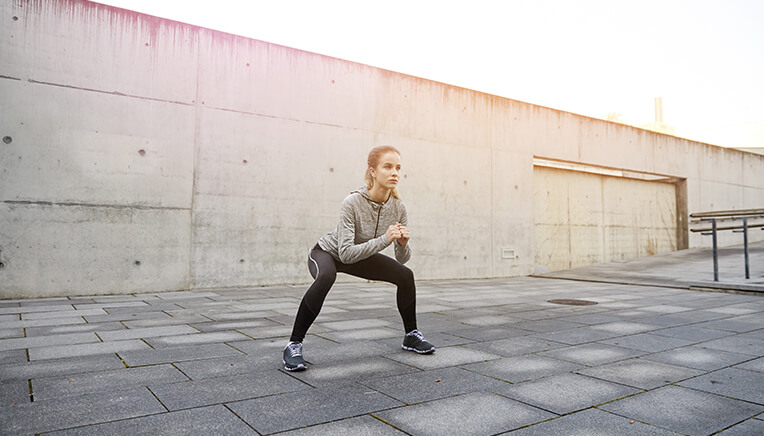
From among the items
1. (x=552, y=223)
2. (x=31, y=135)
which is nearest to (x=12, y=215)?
(x=31, y=135)

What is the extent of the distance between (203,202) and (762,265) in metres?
11.8

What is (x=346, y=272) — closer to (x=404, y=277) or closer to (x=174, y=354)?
(x=404, y=277)

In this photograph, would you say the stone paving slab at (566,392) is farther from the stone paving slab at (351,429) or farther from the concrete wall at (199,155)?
the concrete wall at (199,155)

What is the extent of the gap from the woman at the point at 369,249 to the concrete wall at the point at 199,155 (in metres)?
4.88

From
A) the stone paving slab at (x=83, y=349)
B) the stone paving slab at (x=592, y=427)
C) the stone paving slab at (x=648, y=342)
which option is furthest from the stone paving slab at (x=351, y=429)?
the stone paving slab at (x=648, y=342)

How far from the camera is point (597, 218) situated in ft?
43.9

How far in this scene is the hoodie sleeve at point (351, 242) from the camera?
3.09m

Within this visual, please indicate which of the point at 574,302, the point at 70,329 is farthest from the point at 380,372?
the point at 574,302

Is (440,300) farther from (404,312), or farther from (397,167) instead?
(397,167)

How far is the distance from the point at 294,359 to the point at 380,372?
545mm

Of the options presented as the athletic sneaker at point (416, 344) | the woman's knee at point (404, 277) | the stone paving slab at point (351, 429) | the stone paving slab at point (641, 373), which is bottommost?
the stone paving slab at point (641, 373)

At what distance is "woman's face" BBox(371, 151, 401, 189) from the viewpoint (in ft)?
10.7

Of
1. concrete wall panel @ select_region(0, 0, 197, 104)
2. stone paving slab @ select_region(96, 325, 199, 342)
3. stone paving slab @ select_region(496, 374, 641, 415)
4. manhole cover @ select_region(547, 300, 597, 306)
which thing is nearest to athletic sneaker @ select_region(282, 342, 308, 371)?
stone paving slab @ select_region(496, 374, 641, 415)

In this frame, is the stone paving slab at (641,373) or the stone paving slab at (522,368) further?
the stone paving slab at (522,368)
